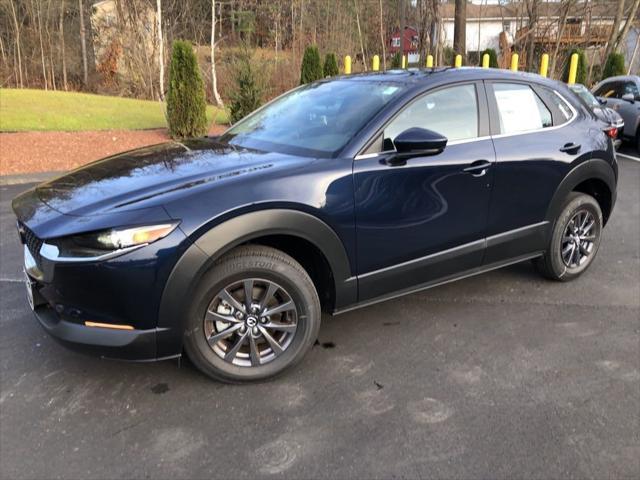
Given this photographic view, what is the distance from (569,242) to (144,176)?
326cm

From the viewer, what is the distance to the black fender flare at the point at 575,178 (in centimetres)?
406

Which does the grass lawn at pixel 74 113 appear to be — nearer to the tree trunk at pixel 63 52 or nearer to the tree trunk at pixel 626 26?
the tree trunk at pixel 63 52

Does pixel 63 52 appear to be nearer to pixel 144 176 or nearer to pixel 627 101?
pixel 627 101

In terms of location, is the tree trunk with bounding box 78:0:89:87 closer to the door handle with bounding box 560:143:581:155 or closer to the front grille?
the front grille

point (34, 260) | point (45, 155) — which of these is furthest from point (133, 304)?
point (45, 155)

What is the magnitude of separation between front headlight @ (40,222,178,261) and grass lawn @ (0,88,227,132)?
11056 millimetres

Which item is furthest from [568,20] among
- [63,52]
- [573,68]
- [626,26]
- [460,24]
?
[63,52]

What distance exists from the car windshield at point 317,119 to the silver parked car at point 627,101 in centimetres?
933

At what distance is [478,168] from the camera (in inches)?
140

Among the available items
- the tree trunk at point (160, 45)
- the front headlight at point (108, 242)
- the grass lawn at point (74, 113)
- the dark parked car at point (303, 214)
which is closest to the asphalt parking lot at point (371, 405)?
the dark parked car at point (303, 214)

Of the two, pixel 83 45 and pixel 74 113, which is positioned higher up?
pixel 83 45

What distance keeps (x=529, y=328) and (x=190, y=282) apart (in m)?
Answer: 2.30

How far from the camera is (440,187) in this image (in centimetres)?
341

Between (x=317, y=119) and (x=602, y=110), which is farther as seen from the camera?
(x=602, y=110)
